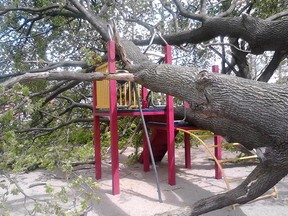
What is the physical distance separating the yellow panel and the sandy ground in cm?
137

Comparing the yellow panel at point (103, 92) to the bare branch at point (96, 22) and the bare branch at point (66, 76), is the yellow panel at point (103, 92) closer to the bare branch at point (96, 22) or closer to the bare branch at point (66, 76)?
the bare branch at point (96, 22)

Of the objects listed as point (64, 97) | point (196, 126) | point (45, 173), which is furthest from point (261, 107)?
point (64, 97)

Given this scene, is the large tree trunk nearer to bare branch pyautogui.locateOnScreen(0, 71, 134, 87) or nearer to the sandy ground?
bare branch pyautogui.locateOnScreen(0, 71, 134, 87)

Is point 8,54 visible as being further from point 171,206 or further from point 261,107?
point 261,107

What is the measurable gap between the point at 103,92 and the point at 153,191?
1904 millimetres

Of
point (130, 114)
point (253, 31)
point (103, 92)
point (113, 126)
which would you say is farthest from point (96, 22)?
point (253, 31)

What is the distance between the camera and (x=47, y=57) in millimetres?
8367

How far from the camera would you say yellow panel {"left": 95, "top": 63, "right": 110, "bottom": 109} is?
4684 mm

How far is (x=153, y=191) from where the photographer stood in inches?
170

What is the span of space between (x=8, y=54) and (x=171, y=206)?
Result: 624cm

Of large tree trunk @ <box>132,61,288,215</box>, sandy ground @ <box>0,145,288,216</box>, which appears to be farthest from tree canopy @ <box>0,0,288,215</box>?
sandy ground @ <box>0,145,288,216</box>

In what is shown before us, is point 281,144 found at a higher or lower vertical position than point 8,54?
lower

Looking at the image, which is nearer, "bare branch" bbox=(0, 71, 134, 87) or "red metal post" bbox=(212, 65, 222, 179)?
"bare branch" bbox=(0, 71, 134, 87)

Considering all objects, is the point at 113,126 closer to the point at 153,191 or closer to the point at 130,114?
the point at 130,114
